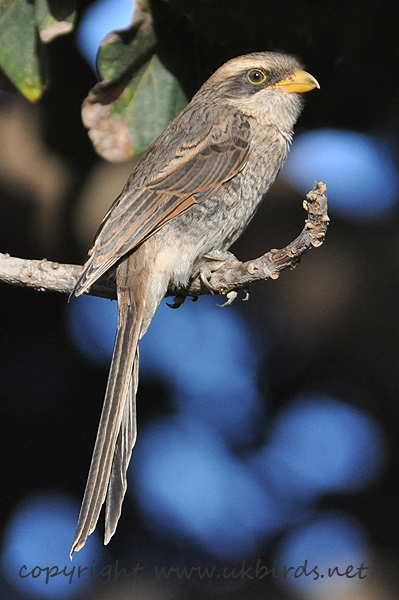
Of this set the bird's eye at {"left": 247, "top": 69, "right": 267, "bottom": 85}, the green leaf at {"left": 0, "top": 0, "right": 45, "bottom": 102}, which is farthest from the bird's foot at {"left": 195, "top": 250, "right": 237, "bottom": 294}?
the green leaf at {"left": 0, "top": 0, "right": 45, "bottom": 102}

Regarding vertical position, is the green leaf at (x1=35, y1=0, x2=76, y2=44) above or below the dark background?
above

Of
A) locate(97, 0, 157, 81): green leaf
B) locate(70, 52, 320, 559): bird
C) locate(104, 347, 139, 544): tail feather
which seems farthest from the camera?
locate(97, 0, 157, 81): green leaf

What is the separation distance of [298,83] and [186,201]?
0.76m

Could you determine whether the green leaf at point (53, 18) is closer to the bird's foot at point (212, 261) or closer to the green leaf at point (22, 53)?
the green leaf at point (22, 53)

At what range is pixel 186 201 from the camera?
2186 millimetres

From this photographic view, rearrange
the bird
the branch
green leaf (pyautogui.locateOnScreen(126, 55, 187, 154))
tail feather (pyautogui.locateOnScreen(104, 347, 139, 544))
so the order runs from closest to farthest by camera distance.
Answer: the branch < tail feather (pyautogui.locateOnScreen(104, 347, 139, 544)) < the bird < green leaf (pyautogui.locateOnScreen(126, 55, 187, 154))

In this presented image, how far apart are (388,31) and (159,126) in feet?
4.06

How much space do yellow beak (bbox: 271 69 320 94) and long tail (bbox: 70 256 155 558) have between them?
1.02 metres

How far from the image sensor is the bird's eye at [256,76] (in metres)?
2.47

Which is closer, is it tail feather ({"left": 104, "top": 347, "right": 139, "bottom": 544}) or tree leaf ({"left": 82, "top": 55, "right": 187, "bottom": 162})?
tail feather ({"left": 104, "top": 347, "right": 139, "bottom": 544})

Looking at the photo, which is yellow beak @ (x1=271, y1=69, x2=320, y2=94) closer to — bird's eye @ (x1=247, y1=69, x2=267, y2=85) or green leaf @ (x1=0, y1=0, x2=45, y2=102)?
bird's eye @ (x1=247, y1=69, x2=267, y2=85)

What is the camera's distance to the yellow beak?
2.42m

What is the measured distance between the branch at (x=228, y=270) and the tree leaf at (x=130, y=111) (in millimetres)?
530

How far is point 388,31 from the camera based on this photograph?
2758 millimetres
